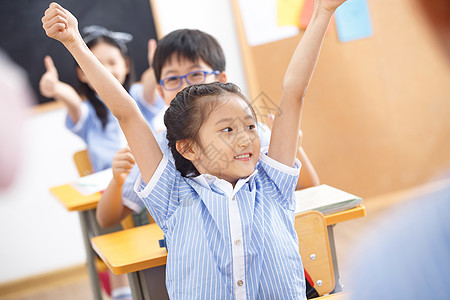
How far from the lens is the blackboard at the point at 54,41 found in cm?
325

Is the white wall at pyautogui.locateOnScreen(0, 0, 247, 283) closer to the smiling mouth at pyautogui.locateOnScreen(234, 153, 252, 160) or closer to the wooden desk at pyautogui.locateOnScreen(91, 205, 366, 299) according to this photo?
the wooden desk at pyautogui.locateOnScreen(91, 205, 366, 299)

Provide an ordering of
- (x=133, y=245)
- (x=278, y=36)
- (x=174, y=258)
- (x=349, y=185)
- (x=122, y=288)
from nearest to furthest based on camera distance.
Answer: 1. (x=174, y=258)
2. (x=133, y=245)
3. (x=122, y=288)
4. (x=278, y=36)
5. (x=349, y=185)

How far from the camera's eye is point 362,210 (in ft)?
5.03

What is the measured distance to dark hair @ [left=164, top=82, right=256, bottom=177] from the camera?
47.9 inches

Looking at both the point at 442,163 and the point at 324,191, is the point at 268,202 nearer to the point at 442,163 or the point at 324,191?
the point at 324,191

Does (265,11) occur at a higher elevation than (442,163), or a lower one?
higher

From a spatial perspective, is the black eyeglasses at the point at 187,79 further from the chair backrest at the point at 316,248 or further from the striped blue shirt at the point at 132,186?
the chair backrest at the point at 316,248

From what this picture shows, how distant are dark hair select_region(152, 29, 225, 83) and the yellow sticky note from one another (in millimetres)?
1798

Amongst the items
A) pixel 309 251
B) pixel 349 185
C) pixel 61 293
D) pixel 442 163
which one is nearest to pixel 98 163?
pixel 61 293

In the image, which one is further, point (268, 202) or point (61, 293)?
point (61, 293)

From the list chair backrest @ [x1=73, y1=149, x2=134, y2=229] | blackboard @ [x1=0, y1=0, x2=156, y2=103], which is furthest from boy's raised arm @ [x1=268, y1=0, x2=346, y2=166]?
blackboard @ [x1=0, y1=0, x2=156, y2=103]

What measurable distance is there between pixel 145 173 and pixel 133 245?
389mm

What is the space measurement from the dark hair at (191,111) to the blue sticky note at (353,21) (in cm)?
254

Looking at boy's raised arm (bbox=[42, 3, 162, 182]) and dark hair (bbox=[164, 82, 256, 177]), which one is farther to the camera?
dark hair (bbox=[164, 82, 256, 177])
